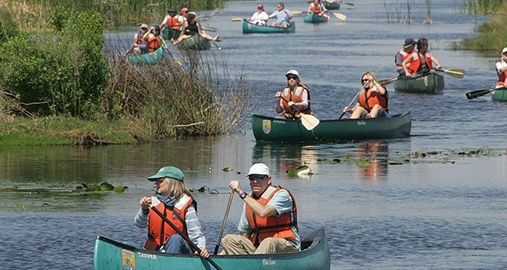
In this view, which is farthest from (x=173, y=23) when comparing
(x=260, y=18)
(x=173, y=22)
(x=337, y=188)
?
(x=337, y=188)

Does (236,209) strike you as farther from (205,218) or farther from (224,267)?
(224,267)

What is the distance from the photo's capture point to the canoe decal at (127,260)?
12.8m

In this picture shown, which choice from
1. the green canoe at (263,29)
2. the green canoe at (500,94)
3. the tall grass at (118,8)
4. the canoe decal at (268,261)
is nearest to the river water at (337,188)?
the green canoe at (500,94)

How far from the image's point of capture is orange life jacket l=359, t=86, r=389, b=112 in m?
27.7

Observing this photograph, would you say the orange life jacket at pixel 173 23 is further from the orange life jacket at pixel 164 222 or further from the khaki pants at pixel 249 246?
the orange life jacket at pixel 164 222

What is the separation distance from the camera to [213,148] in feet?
86.5

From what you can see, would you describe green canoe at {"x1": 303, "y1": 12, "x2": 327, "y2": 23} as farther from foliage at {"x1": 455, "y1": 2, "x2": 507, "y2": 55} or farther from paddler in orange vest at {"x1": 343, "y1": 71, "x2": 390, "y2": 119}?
paddler in orange vest at {"x1": 343, "y1": 71, "x2": 390, "y2": 119}

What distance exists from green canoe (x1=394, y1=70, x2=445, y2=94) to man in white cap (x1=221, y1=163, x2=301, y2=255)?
2484cm

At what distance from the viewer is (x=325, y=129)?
1067 inches

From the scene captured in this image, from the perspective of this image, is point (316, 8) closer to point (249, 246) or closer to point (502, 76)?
point (502, 76)

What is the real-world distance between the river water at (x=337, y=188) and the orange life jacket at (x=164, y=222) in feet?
8.59

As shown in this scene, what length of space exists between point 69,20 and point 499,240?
12999 millimetres

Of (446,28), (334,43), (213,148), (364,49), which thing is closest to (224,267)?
(213,148)

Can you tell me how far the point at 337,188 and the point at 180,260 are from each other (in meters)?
9.32
